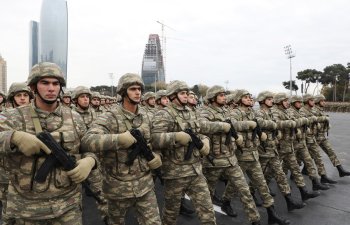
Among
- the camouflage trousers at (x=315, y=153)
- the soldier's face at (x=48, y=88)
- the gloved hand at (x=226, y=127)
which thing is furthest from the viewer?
the camouflage trousers at (x=315, y=153)

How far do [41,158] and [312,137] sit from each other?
693 cm

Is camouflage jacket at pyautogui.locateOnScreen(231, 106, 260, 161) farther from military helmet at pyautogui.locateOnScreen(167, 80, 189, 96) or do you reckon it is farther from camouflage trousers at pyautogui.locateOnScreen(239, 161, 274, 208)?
military helmet at pyautogui.locateOnScreen(167, 80, 189, 96)

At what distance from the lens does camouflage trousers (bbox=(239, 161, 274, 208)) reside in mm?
5199

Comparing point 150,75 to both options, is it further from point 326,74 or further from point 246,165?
point 246,165

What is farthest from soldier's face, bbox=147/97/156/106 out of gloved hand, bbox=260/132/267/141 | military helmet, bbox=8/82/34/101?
gloved hand, bbox=260/132/267/141

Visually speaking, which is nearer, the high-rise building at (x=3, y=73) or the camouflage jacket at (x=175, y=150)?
the camouflage jacket at (x=175, y=150)

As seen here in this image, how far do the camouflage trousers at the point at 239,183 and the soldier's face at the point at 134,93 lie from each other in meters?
2.02

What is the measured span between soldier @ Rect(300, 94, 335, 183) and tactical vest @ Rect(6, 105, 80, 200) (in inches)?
252

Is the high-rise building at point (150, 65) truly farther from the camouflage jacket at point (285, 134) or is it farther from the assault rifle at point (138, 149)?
the assault rifle at point (138, 149)

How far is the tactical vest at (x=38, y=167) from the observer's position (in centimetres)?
276

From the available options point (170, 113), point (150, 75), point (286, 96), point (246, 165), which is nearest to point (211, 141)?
point (246, 165)

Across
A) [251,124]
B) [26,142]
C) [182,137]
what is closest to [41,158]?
[26,142]

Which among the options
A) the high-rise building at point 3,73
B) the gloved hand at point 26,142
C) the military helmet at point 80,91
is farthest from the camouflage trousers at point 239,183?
the high-rise building at point 3,73

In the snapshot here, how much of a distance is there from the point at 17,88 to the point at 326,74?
222 feet
